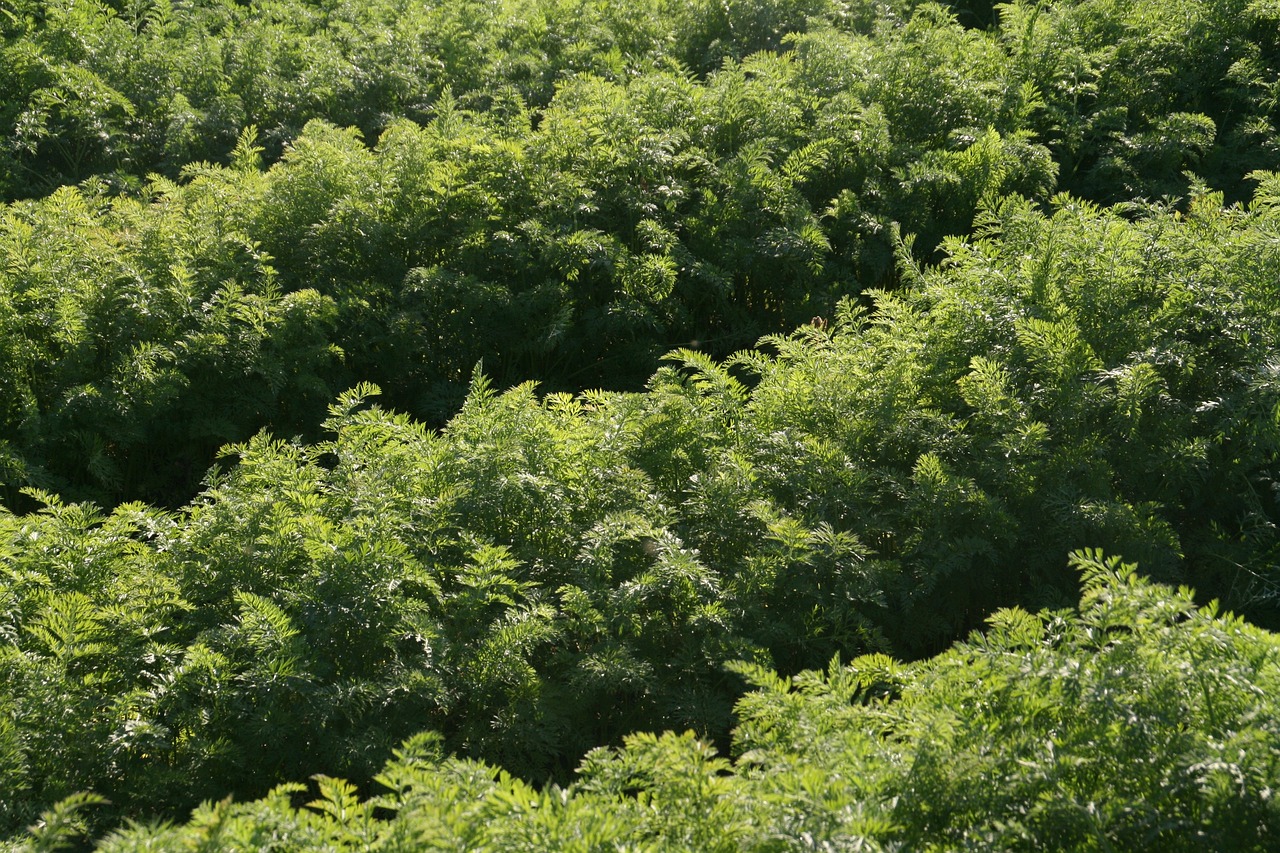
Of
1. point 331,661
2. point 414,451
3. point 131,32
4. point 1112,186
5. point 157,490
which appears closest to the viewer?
point 331,661

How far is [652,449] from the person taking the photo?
439cm

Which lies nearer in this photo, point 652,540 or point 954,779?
point 954,779

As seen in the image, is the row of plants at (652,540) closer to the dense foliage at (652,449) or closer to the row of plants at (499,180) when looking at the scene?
the dense foliage at (652,449)

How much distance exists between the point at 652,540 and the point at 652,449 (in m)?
0.53

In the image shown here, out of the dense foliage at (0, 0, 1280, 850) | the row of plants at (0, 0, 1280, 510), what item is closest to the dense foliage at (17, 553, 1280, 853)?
the dense foliage at (0, 0, 1280, 850)

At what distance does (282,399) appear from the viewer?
575 centimetres

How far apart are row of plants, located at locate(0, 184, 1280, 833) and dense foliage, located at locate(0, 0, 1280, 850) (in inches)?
0.7

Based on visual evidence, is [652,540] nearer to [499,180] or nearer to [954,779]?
[954,779]

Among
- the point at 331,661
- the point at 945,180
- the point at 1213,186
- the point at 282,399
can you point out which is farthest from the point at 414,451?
the point at 1213,186

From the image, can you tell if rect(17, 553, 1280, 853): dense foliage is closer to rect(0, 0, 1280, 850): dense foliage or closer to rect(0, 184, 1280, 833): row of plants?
rect(0, 0, 1280, 850): dense foliage

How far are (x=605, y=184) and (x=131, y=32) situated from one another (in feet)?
15.1

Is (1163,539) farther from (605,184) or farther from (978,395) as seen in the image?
(605,184)

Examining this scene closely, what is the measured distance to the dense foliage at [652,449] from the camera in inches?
108

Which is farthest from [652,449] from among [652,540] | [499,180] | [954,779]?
[499,180]
